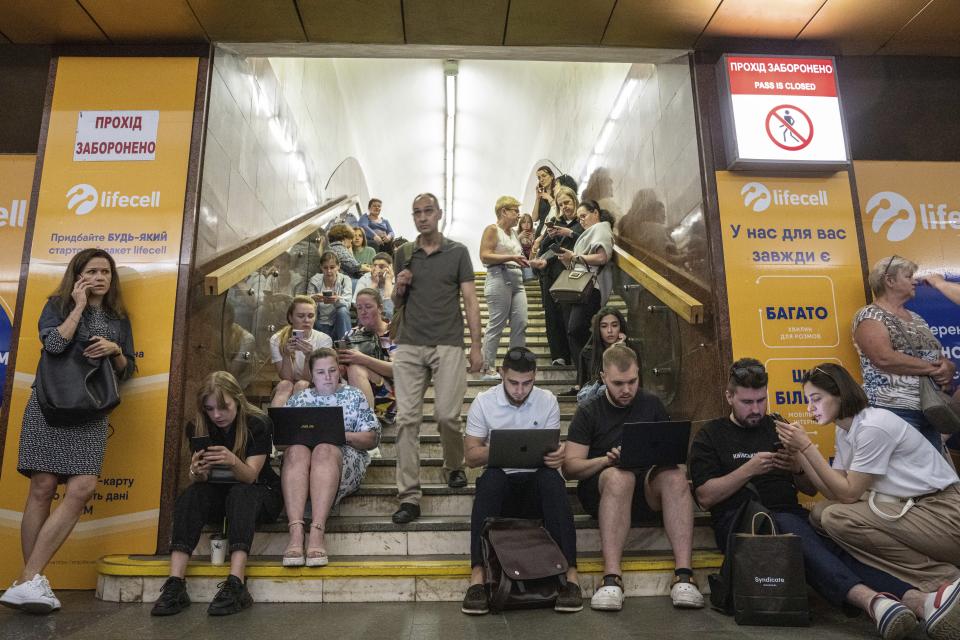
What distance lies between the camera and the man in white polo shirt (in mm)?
2877

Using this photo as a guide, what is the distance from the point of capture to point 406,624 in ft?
8.64

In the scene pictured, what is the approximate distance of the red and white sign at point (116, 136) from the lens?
4082 millimetres

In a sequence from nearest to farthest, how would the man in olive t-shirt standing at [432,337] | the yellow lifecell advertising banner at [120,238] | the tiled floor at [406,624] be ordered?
the tiled floor at [406,624], the yellow lifecell advertising banner at [120,238], the man in olive t-shirt standing at [432,337]

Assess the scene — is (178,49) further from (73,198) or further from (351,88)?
(351,88)

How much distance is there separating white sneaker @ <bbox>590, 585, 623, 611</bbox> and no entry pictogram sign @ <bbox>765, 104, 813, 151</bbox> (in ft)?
9.09

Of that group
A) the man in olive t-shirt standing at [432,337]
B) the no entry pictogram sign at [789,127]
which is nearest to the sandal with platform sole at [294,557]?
the man in olive t-shirt standing at [432,337]

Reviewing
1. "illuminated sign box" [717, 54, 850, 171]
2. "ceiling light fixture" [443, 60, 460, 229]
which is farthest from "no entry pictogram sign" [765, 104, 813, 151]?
"ceiling light fixture" [443, 60, 460, 229]

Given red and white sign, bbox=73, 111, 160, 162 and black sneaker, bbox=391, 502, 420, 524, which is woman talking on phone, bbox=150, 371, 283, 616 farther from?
red and white sign, bbox=73, 111, 160, 162

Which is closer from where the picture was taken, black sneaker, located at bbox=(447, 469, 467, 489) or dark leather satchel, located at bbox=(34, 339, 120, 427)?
dark leather satchel, located at bbox=(34, 339, 120, 427)

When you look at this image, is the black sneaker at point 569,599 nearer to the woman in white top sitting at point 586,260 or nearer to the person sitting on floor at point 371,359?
the person sitting on floor at point 371,359

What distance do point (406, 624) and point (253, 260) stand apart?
2713 mm

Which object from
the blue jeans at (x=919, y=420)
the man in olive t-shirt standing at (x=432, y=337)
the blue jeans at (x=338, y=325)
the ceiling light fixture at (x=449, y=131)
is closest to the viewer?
the blue jeans at (x=919, y=420)

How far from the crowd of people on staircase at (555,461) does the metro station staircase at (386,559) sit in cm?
7

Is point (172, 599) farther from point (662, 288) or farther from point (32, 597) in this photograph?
point (662, 288)
